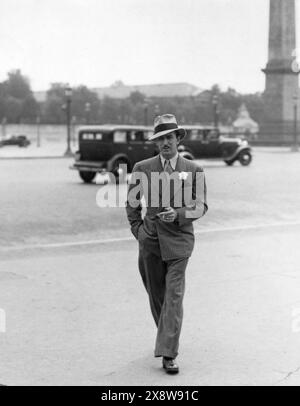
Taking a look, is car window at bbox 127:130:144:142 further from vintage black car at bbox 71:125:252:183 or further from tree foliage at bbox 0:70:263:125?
tree foliage at bbox 0:70:263:125

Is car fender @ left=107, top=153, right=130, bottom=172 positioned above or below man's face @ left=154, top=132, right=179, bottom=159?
below

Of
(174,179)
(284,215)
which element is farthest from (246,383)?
(284,215)

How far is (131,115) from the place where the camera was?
403ft

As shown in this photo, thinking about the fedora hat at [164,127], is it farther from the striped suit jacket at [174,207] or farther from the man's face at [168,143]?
A: the striped suit jacket at [174,207]

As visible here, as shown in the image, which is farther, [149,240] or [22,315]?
[22,315]

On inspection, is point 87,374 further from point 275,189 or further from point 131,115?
point 131,115

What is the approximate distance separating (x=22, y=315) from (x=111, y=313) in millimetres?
712

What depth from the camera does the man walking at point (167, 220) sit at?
15.8ft

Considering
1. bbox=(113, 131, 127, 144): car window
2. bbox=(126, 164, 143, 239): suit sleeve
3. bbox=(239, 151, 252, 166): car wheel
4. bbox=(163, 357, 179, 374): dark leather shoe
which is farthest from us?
bbox=(239, 151, 252, 166): car wheel

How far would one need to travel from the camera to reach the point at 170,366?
4738 millimetres

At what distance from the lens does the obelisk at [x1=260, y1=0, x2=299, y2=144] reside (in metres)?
48.2

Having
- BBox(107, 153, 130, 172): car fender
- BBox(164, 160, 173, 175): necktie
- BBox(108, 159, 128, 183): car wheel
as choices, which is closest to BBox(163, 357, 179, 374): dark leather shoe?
BBox(164, 160, 173, 175): necktie
